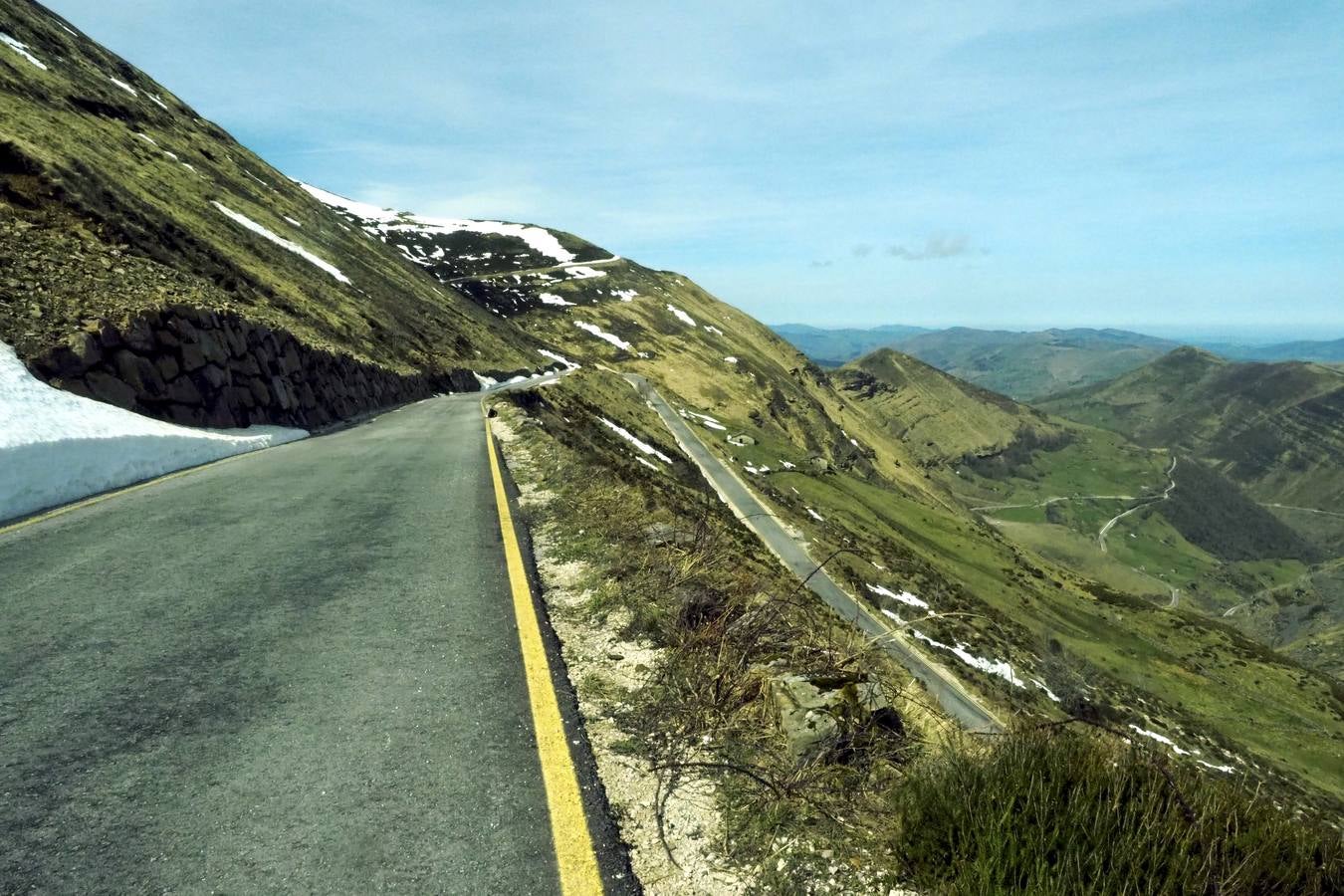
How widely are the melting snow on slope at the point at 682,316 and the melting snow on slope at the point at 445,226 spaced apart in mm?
15510

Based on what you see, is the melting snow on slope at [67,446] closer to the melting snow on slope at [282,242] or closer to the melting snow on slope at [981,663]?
the melting snow on slope at [282,242]

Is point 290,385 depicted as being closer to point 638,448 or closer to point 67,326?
point 67,326

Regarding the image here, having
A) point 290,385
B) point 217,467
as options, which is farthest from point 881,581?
point 217,467

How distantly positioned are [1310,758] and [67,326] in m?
92.8

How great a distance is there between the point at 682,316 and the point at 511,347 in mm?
68141

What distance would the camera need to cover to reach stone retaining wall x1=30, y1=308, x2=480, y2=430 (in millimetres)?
15477

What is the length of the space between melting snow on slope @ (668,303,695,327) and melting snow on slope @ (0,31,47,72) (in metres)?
95.0

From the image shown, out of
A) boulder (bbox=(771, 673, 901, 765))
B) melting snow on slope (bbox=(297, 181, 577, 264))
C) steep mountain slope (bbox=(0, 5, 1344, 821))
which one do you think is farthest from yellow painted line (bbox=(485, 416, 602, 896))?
melting snow on slope (bbox=(297, 181, 577, 264))

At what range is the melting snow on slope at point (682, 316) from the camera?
429 ft

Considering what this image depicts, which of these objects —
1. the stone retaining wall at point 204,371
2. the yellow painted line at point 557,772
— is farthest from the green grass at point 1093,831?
the stone retaining wall at point 204,371

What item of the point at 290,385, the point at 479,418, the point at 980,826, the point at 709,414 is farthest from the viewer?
the point at 709,414

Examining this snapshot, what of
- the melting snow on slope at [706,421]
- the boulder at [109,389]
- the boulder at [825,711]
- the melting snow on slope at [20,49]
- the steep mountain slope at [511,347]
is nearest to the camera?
the boulder at [825,711]

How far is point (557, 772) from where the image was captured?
414 cm

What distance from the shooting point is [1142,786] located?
3.31m
